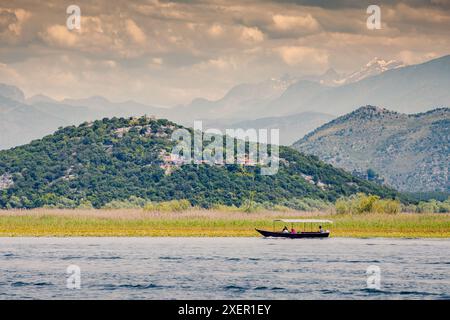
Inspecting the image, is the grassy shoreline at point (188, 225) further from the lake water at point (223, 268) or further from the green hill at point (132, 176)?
the green hill at point (132, 176)

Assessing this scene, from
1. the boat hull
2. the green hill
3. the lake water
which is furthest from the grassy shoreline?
the green hill

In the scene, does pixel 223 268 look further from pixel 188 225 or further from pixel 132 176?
pixel 132 176

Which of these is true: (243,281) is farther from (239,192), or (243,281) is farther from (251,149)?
(251,149)

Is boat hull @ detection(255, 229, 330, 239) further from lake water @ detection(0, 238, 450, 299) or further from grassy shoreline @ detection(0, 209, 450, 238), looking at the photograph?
grassy shoreline @ detection(0, 209, 450, 238)

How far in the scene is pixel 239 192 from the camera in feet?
493

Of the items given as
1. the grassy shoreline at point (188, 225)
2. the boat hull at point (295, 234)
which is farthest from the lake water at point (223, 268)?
the grassy shoreline at point (188, 225)

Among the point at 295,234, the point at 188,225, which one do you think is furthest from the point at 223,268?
the point at 188,225

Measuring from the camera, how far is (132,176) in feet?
513

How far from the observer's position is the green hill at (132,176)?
14812 centimetres

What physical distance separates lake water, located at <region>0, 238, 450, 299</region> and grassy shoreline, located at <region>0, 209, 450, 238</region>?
5.44 metres

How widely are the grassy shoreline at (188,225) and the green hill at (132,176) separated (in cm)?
3861
